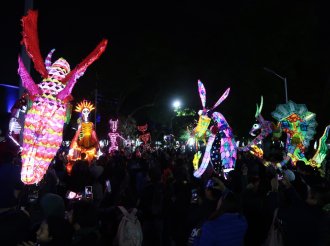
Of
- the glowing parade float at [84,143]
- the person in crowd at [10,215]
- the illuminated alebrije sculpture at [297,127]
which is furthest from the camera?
the illuminated alebrije sculpture at [297,127]

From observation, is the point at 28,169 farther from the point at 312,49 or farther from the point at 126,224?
the point at 312,49

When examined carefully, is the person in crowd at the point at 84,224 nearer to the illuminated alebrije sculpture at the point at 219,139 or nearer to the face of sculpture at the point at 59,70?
the face of sculpture at the point at 59,70

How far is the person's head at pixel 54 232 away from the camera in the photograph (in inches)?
150

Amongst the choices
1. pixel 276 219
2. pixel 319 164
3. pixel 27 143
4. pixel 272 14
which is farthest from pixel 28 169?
pixel 272 14

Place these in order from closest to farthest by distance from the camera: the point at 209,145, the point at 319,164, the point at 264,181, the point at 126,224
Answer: the point at 126,224 → the point at 264,181 → the point at 209,145 → the point at 319,164

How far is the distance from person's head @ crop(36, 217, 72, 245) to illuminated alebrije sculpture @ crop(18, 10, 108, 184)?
5.84 metres

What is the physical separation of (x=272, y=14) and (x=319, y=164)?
56.0ft

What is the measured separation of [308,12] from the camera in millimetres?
30891

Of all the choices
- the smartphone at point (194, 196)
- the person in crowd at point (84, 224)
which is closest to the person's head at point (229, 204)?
the person in crowd at point (84, 224)

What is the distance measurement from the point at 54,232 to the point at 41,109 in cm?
655

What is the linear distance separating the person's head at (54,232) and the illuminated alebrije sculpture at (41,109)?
19.2 ft

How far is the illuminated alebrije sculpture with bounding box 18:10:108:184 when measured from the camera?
9.80 meters

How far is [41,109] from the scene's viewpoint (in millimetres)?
9945

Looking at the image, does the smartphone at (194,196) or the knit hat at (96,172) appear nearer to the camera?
the smartphone at (194,196)
